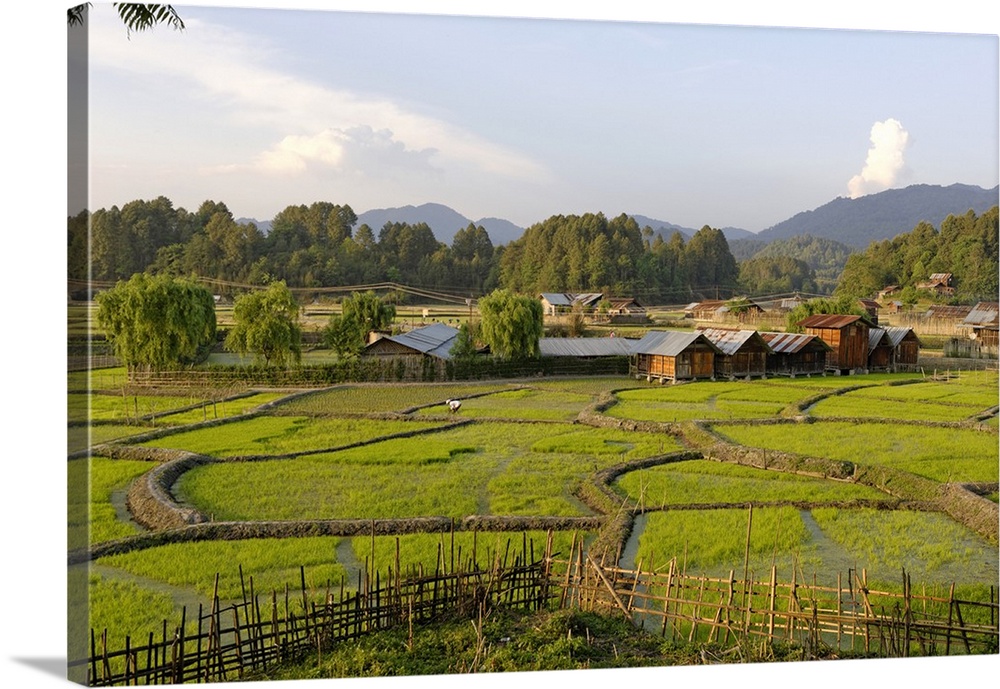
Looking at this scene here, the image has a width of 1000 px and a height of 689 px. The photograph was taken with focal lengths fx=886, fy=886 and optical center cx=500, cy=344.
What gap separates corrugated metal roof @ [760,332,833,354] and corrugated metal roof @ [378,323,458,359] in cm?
341

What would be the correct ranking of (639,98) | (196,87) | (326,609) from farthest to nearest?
(639,98) < (196,87) < (326,609)


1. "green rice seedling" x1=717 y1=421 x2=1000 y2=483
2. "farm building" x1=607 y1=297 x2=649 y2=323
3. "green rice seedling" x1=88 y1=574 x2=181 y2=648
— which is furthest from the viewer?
"farm building" x1=607 y1=297 x2=649 y2=323

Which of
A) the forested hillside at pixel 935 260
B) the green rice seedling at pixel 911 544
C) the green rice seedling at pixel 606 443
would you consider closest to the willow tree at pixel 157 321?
the green rice seedling at pixel 606 443

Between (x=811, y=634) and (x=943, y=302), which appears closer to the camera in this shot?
(x=811, y=634)

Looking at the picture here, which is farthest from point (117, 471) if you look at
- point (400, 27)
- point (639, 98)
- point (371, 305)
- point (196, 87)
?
point (639, 98)

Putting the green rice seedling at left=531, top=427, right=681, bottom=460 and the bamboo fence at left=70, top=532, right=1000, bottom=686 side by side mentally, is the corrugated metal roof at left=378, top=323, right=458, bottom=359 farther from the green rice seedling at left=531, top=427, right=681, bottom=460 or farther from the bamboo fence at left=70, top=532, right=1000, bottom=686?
the bamboo fence at left=70, top=532, right=1000, bottom=686

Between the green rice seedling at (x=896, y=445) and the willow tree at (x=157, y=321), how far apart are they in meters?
5.55

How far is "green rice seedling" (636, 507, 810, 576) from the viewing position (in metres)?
7.44

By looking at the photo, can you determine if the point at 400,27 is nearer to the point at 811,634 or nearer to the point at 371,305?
the point at 371,305

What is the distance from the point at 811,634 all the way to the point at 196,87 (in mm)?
6069

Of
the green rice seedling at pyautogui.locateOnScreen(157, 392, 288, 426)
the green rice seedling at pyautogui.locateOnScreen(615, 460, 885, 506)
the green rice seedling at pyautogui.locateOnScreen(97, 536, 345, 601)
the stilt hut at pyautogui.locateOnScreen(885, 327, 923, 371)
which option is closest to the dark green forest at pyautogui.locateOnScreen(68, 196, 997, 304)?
the stilt hut at pyautogui.locateOnScreen(885, 327, 923, 371)

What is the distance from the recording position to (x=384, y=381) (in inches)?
335

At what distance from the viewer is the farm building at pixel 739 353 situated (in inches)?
369

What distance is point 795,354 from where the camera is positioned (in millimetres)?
9719
